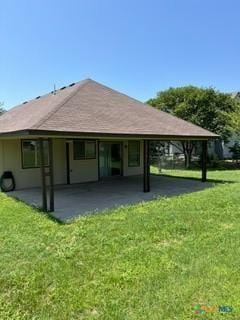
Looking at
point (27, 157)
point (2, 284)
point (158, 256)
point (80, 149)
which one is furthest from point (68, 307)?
point (80, 149)

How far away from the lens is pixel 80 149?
13.7 m

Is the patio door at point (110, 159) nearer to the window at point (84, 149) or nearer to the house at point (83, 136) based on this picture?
the house at point (83, 136)

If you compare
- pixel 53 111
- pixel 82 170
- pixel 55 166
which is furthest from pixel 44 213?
pixel 82 170

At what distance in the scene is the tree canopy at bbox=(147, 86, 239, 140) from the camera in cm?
2267

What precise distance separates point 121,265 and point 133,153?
11.8 m

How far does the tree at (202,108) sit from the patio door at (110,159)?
350 inches

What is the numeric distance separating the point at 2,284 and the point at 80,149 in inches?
390

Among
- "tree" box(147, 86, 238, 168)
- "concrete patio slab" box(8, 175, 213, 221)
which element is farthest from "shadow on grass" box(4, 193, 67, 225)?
"tree" box(147, 86, 238, 168)

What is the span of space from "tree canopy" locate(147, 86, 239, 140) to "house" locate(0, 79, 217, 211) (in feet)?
28.5

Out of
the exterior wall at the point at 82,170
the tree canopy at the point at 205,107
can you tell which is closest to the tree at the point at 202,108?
the tree canopy at the point at 205,107

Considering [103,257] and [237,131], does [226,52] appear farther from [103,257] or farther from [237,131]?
[103,257]

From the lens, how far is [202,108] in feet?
75.5

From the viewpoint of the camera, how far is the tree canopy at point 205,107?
74.4 ft

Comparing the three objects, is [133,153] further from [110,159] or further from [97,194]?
[97,194]
